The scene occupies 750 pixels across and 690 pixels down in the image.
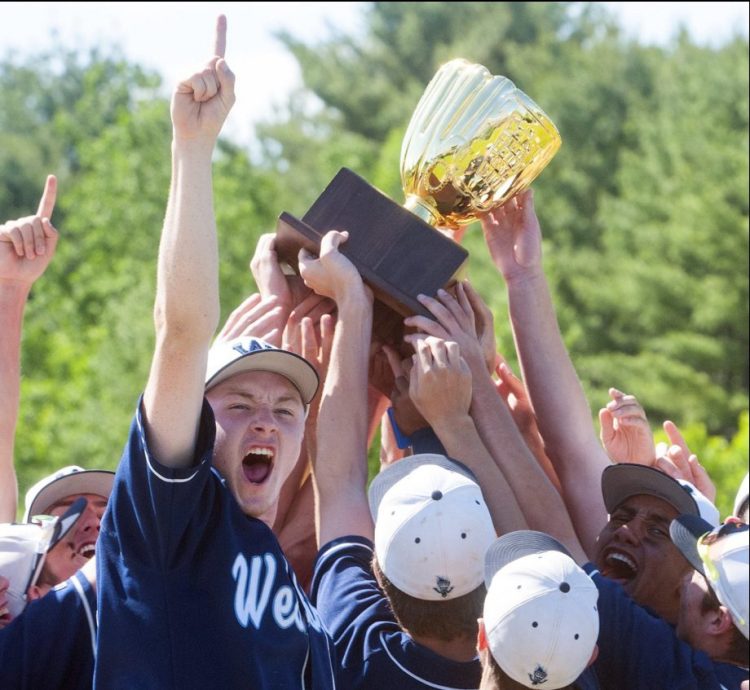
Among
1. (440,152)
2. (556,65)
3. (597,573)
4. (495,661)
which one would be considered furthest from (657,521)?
(556,65)

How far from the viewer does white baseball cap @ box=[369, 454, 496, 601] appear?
345 cm

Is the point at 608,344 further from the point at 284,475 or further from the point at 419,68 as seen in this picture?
the point at 284,475

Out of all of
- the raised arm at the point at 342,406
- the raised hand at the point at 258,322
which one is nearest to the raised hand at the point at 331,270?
the raised arm at the point at 342,406

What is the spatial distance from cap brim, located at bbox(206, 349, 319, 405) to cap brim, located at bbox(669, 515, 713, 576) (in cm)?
96

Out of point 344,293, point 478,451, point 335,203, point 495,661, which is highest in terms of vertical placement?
point 335,203

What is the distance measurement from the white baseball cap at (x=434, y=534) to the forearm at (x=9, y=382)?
1.15 meters

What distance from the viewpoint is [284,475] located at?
3484mm

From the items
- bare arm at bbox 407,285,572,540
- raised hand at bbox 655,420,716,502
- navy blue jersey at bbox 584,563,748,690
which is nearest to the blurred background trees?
raised hand at bbox 655,420,716,502

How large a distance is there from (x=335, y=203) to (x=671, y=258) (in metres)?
21.9

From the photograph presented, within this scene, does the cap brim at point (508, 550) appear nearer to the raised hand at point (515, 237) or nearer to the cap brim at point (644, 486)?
the cap brim at point (644, 486)

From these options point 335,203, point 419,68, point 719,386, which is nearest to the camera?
point 335,203

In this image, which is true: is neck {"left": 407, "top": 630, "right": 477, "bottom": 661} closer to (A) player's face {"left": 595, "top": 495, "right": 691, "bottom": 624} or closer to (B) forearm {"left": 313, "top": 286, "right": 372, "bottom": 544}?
(B) forearm {"left": 313, "top": 286, "right": 372, "bottom": 544}

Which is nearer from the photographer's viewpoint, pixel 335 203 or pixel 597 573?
pixel 597 573

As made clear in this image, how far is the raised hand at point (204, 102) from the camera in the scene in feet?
10.1
